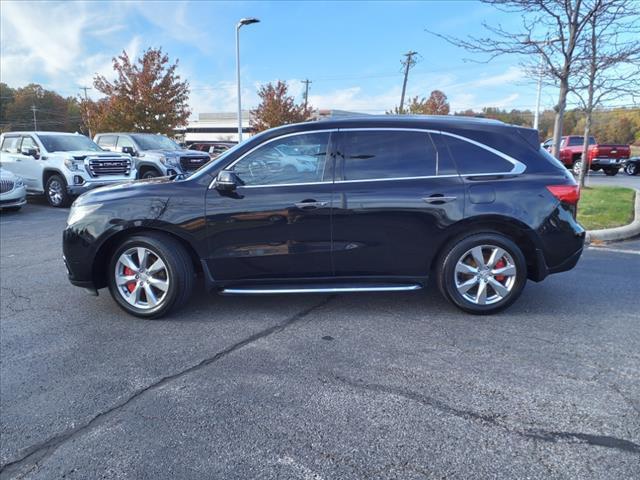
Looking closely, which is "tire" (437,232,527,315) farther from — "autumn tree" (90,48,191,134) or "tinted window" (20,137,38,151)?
"autumn tree" (90,48,191,134)

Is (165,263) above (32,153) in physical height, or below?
below

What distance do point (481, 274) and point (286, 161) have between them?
205 cm

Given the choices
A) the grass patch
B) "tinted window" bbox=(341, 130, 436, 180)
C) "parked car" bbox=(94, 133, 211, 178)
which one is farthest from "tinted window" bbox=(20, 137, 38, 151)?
the grass patch

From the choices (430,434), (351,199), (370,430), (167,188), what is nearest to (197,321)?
(167,188)

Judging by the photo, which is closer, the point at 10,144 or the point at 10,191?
the point at 10,191

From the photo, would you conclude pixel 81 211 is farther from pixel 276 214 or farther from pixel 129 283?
pixel 276 214

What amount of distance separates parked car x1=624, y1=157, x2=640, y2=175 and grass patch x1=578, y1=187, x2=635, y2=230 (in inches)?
433

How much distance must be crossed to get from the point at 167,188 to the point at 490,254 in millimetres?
2986

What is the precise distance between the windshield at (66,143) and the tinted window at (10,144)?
3.48 ft

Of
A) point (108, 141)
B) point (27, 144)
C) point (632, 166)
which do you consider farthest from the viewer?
point (632, 166)

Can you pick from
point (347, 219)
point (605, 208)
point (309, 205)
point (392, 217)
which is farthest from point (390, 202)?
point (605, 208)

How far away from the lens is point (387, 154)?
13.3ft

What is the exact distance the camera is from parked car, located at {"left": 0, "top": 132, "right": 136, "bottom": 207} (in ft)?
36.7

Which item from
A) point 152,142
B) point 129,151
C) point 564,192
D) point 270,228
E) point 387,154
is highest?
point 152,142
